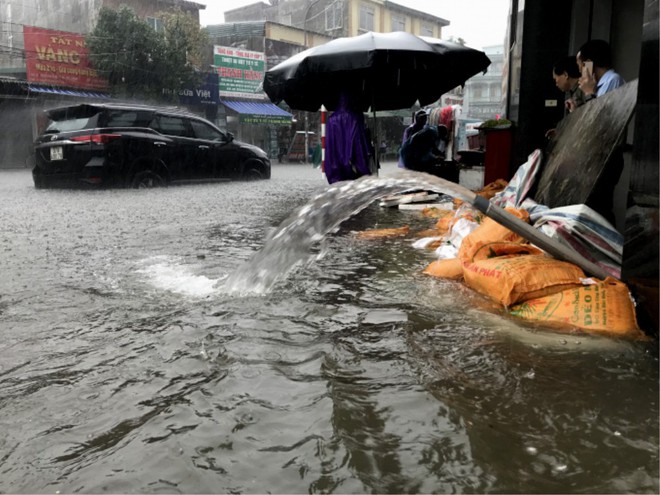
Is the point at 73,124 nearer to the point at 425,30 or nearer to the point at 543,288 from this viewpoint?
the point at 543,288

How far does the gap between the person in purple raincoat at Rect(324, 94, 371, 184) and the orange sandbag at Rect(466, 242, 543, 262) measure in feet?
13.1

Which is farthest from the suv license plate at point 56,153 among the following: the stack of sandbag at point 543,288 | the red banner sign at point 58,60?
the red banner sign at point 58,60

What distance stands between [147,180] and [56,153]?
1.76m

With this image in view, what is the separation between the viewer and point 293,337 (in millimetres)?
2654

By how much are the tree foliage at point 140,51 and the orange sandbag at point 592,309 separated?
81.3 ft

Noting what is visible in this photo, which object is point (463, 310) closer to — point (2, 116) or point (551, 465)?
point (551, 465)

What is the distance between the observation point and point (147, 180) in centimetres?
1162

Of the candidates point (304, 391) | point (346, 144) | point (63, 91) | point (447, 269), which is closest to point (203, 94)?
point (63, 91)

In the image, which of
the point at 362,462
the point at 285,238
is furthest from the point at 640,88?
the point at 285,238

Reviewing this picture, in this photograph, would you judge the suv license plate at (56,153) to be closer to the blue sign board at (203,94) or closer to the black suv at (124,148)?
the black suv at (124,148)

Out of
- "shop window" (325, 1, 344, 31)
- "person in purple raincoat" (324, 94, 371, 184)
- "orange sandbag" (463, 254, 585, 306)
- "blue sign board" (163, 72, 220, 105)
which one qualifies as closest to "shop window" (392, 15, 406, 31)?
"shop window" (325, 1, 344, 31)

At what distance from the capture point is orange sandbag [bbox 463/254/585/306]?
2936 mm

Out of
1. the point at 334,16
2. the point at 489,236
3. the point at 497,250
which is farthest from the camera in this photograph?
the point at 334,16

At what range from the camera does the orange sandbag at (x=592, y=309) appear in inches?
103
